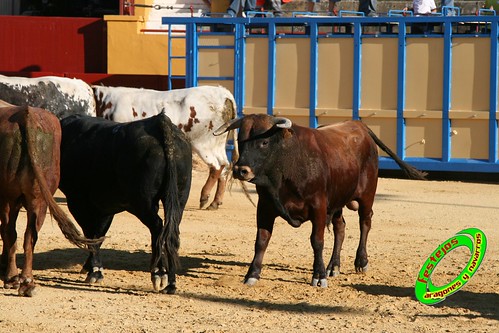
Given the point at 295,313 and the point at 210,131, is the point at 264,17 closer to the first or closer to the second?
the point at 210,131

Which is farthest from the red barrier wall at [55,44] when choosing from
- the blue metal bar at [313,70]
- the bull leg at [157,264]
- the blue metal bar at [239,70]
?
the bull leg at [157,264]

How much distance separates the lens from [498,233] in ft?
39.3

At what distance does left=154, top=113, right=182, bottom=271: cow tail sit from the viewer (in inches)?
329

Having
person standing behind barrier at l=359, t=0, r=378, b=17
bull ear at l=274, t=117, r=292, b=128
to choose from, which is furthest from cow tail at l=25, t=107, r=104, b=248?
person standing behind barrier at l=359, t=0, r=378, b=17

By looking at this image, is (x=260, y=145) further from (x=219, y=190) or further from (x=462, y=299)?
(x=219, y=190)

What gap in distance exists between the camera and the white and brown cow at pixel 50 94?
13758mm

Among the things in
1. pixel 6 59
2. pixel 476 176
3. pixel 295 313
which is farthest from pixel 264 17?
pixel 295 313

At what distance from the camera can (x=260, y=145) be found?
8.83m

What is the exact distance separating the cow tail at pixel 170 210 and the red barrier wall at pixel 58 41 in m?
14.3

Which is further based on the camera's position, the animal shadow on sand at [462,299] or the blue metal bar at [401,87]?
the blue metal bar at [401,87]

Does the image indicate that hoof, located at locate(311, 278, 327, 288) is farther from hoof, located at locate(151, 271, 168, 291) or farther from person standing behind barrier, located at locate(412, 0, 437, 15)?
person standing behind barrier, located at locate(412, 0, 437, 15)

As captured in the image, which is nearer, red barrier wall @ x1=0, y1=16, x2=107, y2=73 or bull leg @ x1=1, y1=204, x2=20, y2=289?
bull leg @ x1=1, y1=204, x2=20, y2=289

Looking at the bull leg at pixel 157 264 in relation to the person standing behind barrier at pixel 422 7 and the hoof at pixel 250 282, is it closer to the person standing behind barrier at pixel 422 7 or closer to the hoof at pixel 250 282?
the hoof at pixel 250 282

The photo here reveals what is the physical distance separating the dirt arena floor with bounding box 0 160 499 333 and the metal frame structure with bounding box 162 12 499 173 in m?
3.56
